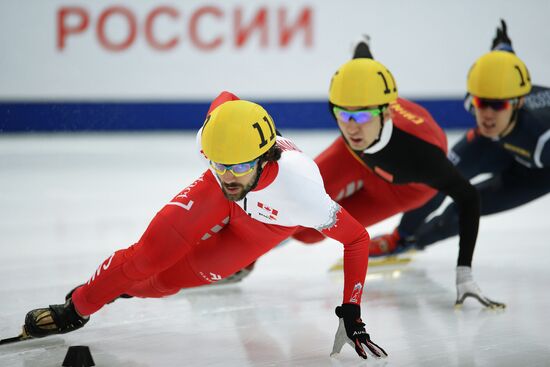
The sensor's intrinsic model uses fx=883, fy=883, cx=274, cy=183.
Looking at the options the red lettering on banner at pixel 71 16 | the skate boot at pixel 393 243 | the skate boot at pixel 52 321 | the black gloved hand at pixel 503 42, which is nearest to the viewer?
the skate boot at pixel 52 321

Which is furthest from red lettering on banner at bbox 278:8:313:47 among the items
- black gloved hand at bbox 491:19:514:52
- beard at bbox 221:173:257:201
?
beard at bbox 221:173:257:201

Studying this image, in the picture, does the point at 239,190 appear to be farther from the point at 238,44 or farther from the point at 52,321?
the point at 238,44

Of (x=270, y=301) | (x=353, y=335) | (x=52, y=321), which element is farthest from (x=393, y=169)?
(x=52, y=321)

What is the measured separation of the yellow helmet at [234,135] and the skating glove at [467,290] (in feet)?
4.74

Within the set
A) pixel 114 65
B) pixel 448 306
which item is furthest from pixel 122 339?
pixel 114 65

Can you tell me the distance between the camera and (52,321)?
3436mm

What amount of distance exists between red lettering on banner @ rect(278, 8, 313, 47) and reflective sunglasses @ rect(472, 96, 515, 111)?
618cm

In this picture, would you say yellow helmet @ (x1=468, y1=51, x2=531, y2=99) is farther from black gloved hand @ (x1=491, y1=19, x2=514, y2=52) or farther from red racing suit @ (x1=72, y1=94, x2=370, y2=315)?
red racing suit @ (x1=72, y1=94, x2=370, y2=315)

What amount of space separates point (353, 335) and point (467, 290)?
3.33ft

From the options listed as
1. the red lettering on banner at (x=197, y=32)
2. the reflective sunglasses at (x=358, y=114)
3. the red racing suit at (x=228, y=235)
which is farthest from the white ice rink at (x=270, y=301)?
the red lettering on banner at (x=197, y=32)

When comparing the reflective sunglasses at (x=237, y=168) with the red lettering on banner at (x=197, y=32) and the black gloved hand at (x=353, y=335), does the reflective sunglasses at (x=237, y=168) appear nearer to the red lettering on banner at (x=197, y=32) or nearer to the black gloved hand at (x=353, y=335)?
the black gloved hand at (x=353, y=335)

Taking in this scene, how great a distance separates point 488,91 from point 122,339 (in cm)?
227

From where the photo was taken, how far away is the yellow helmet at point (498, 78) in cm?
455

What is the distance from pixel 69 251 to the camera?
516 cm
